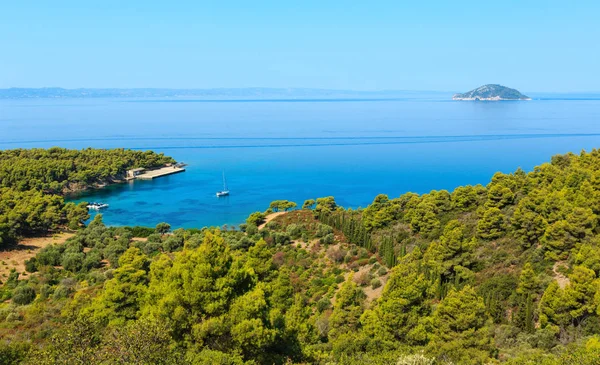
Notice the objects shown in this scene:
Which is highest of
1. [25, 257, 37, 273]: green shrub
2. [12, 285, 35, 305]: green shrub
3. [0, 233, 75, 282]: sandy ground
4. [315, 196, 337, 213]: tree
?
[315, 196, 337, 213]: tree

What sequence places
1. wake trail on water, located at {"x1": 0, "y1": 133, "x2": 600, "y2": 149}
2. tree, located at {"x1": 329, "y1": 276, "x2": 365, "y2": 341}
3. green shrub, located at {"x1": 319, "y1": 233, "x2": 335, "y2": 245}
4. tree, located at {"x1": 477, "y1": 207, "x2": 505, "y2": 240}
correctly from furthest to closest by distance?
wake trail on water, located at {"x1": 0, "y1": 133, "x2": 600, "y2": 149} < green shrub, located at {"x1": 319, "y1": 233, "x2": 335, "y2": 245} < tree, located at {"x1": 477, "y1": 207, "x2": 505, "y2": 240} < tree, located at {"x1": 329, "y1": 276, "x2": 365, "y2": 341}

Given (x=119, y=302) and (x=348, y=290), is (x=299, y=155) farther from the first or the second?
(x=119, y=302)

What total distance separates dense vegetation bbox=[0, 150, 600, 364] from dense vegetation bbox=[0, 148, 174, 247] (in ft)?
17.7

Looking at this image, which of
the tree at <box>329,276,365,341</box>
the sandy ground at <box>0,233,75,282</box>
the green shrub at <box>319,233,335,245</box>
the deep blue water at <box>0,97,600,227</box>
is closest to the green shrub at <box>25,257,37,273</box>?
the sandy ground at <box>0,233,75,282</box>

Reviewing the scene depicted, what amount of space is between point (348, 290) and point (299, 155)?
3003 inches

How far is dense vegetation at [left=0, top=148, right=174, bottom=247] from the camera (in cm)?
3869

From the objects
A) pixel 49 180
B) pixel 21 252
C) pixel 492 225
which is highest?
pixel 492 225

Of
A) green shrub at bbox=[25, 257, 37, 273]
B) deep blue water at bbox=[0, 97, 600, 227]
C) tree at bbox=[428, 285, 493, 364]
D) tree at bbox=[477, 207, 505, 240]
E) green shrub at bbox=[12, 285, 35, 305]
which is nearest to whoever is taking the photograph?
tree at bbox=[428, 285, 493, 364]

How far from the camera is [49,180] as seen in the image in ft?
204

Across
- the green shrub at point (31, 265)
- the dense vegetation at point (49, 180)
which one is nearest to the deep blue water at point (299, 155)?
the dense vegetation at point (49, 180)

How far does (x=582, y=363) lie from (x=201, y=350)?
9127mm

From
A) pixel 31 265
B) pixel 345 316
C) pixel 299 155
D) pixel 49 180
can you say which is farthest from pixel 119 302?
pixel 299 155

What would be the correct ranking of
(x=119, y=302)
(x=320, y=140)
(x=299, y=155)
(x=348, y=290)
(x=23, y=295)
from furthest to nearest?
(x=320, y=140) < (x=299, y=155) < (x=23, y=295) < (x=348, y=290) < (x=119, y=302)

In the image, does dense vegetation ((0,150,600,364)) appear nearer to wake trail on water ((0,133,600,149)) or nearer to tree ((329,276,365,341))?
tree ((329,276,365,341))
